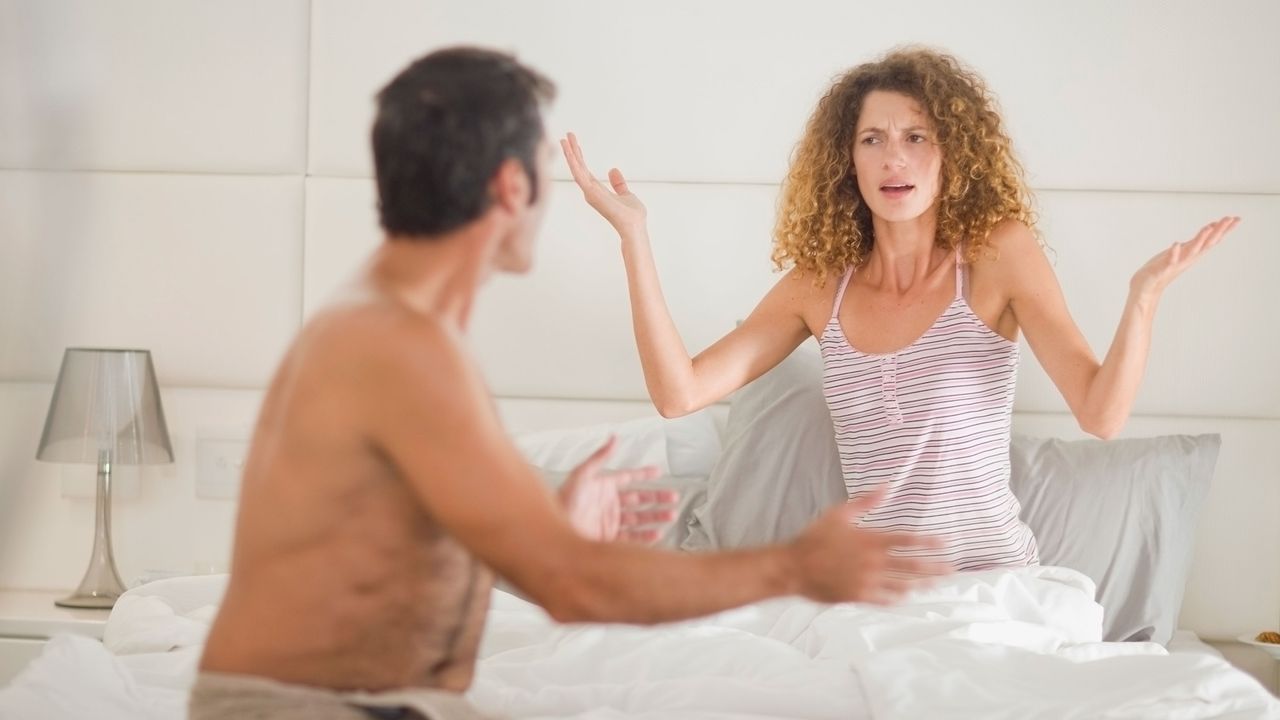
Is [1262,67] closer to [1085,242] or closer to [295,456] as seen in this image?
[1085,242]

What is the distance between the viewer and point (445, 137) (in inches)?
47.6

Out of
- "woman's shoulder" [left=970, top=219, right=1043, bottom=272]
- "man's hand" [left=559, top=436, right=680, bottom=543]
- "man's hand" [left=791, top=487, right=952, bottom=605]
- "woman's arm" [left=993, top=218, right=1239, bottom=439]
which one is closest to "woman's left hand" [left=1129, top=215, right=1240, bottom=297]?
"woman's arm" [left=993, top=218, right=1239, bottom=439]

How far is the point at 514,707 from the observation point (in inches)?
69.8

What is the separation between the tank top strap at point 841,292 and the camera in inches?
101

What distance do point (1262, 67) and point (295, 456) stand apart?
8.37ft

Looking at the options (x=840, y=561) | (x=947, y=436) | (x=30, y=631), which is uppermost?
(x=840, y=561)

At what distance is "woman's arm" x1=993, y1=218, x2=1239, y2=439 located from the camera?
2.13m

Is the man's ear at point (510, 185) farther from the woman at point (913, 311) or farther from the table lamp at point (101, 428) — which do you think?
the table lamp at point (101, 428)

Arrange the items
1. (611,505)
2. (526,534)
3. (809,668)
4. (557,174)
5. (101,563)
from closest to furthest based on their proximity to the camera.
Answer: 1. (526,534)
2. (611,505)
3. (809,668)
4. (101,563)
5. (557,174)

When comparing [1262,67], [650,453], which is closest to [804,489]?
[650,453]

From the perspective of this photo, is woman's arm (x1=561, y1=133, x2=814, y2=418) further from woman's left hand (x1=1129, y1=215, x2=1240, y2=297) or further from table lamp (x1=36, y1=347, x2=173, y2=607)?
table lamp (x1=36, y1=347, x2=173, y2=607)

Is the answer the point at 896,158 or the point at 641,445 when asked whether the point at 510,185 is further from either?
the point at 641,445

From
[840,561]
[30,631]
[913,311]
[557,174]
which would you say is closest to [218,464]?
[30,631]

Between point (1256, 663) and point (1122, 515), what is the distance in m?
0.59
